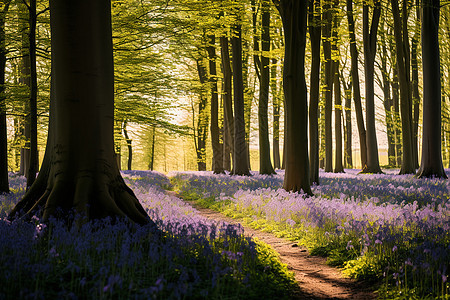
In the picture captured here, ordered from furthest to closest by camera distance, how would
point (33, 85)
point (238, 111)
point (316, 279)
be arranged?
point (238, 111) < point (33, 85) < point (316, 279)

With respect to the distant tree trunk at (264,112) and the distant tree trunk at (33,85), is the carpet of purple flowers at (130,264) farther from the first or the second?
the distant tree trunk at (264,112)

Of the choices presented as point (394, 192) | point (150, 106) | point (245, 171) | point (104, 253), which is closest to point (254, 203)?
point (394, 192)

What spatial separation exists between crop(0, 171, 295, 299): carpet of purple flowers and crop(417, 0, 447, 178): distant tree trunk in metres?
12.5

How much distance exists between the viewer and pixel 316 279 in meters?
5.14

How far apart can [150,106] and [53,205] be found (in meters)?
11.8

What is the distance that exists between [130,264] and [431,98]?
15331 mm

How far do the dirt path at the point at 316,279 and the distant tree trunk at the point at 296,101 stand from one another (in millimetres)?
4170

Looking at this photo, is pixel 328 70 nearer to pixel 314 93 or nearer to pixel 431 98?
pixel 431 98

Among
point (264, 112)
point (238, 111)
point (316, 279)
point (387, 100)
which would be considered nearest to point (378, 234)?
point (316, 279)

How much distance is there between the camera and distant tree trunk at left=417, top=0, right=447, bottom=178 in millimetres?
15188

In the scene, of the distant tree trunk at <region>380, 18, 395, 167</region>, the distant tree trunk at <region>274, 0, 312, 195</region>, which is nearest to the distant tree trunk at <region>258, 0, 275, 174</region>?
the distant tree trunk at <region>274, 0, 312, 195</region>

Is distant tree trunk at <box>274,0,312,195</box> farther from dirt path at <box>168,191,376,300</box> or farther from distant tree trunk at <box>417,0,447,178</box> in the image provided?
distant tree trunk at <box>417,0,447,178</box>

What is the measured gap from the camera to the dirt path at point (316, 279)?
4.50 metres

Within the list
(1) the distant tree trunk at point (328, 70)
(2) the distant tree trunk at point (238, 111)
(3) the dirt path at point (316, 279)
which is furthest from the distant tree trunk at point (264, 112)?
(3) the dirt path at point (316, 279)
